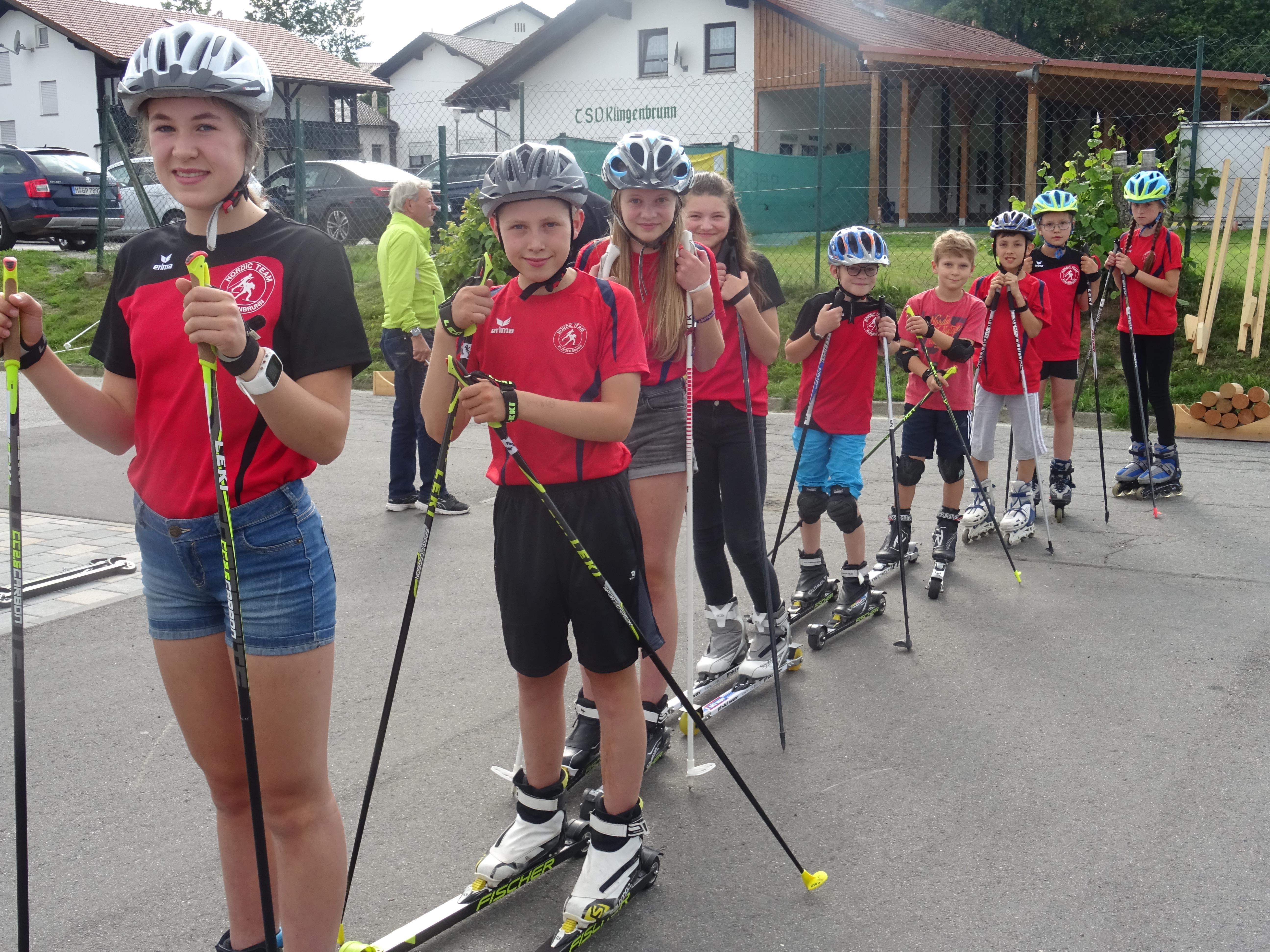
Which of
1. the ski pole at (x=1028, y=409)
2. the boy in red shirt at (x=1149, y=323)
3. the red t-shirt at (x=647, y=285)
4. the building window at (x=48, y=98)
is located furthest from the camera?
the building window at (x=48, y=98)

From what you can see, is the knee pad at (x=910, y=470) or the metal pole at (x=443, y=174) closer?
the knee pad at (x=910, y=470)

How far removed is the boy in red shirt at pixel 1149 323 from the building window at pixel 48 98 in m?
40.8

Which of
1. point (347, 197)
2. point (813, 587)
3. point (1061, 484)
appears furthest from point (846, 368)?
point (347, 197)

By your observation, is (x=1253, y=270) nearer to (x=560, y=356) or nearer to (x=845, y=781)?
(x=845, y=781)

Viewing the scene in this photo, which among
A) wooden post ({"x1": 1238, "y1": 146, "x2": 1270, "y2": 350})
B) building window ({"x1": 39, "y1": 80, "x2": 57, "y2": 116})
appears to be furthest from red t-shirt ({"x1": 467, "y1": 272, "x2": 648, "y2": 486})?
building window ({"x1": 39, "y1": 80, "x2": 57, "y2": 116})

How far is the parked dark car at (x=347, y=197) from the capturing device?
19094 mm

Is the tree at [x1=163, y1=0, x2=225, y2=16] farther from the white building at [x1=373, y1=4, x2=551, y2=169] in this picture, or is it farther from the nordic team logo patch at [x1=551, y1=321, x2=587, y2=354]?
the nordic team logo patch at [x1=551, y1=321, x2=587, y2=354]

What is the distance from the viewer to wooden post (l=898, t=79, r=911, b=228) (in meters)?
21.8

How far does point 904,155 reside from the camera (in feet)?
75.7

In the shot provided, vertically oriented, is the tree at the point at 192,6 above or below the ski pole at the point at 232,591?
above

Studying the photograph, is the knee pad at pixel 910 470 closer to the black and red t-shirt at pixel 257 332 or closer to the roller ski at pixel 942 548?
the roller ski at pixel 942 548

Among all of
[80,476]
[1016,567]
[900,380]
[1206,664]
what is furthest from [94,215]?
[1206,664]

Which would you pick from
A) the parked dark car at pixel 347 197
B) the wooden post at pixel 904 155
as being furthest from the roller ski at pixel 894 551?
the wooden post at pixel 904 155

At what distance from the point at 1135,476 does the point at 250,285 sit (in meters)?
7.24
